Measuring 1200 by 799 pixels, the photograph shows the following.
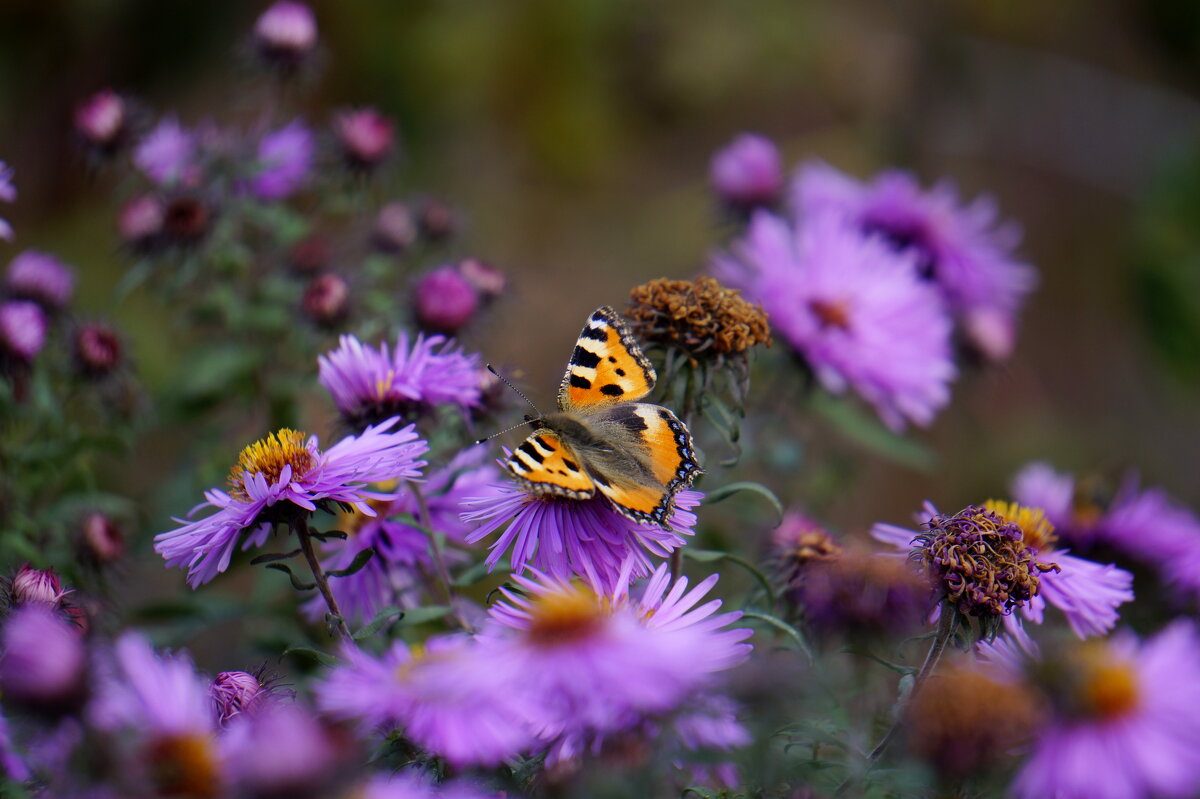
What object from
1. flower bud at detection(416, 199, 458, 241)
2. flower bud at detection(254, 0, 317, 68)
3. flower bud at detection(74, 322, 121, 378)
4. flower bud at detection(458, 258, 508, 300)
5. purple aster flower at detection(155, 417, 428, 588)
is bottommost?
purple aster flower at detection(155, 417, 428, 588)

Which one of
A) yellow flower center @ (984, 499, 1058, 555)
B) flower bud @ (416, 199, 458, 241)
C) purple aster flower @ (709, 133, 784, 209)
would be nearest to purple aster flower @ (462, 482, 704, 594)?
yellow flower center @ (984, 499, 1058, 555)

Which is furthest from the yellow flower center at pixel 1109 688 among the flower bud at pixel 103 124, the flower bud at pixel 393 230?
the flower bud at pixel 103 124

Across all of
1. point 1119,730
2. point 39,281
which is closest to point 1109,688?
point 1119,730

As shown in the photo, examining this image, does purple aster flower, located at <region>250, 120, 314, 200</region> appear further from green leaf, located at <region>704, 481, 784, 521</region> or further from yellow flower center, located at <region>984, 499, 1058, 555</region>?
yellow flower center, located at <region>984, 499, 1058, 555</region>

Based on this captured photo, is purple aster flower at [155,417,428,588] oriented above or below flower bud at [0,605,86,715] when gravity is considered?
above

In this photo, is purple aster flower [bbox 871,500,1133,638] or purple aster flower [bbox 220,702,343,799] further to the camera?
purple aster flower [bbox 871,500,1133,638]

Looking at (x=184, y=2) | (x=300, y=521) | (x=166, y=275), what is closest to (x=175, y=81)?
(x=184, y=2)

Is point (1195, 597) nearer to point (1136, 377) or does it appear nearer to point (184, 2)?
point (1136, 377)

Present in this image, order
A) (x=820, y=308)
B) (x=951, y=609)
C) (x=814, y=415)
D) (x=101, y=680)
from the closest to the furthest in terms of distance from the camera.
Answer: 1. (x=101, y=680)
2. (x=951, y=609)
3. (x=820, y=308)
4. (x=814, y=415)
